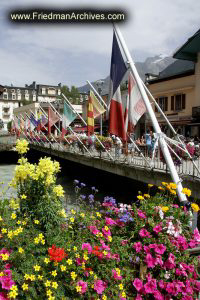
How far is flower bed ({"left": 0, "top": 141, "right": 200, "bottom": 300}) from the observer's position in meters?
2.88

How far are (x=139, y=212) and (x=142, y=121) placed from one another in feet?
113

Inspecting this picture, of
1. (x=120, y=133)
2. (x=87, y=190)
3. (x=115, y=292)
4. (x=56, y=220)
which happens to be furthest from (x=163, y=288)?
(x=87, y=190)

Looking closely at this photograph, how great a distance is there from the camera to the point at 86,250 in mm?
3146

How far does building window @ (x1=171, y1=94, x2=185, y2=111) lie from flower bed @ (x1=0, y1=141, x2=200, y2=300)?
1132 inches

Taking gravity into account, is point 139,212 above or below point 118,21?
below

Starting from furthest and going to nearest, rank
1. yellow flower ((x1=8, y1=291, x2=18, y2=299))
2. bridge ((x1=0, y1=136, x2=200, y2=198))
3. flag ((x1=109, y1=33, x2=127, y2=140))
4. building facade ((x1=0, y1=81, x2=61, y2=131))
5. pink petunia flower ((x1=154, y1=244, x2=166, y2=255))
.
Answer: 1. building facade ((x1=0, y1=81, x2=61, y2=131))
2. bridge ((x1=0, y1=136, x2=200, y2=198))
3. flag ((x1=109, y1=33, x2=127, y2=140))
4. pink petunia flower ((x1=154, y1=244, x2=166, y2=255))
5. yellow flower ((x1=8, y1=291, x2=18, y2=299))

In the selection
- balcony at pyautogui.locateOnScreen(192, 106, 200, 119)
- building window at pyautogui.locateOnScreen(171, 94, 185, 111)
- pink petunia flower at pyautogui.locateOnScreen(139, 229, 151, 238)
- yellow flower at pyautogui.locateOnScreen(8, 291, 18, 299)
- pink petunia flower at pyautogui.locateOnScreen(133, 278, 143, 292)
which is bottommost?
pink petunia flower at pyautogui.locateOnScreen(133, 278, 143, 292)

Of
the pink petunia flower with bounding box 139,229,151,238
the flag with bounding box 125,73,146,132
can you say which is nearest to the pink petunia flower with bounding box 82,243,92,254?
the pink petunia flower with bounding box 139,229,151,238

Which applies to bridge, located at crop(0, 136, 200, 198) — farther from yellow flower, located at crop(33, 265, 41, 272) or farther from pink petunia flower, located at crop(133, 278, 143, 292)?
yellow flower, located at crop(33, 265, 41, 272)

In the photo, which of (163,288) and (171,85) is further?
(171,85)

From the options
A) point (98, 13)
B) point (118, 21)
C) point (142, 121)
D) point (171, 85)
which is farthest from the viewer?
point (142, 121)

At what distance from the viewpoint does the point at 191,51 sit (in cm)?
2891

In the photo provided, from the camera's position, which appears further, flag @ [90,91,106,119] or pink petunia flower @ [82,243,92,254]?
flag @ [90,91,106,119]

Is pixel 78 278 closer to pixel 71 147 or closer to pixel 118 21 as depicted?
pixel 118 21
